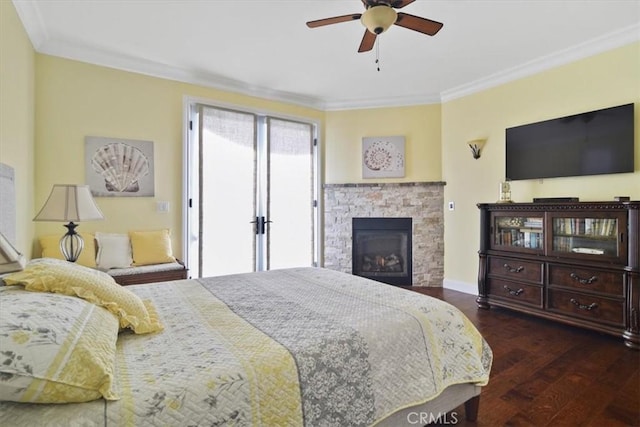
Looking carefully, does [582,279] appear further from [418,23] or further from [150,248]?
[150,248]

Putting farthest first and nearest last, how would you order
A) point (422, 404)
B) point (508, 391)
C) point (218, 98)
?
point (218, 98) < point (508, 391) < point (422, 404)

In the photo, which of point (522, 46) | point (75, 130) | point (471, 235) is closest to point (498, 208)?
point (471, 235)

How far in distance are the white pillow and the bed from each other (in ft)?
5.37

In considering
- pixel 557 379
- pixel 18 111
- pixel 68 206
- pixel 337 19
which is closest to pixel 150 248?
pixel 68 206

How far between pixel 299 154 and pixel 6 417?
421 cm

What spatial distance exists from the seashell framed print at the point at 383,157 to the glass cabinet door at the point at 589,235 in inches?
83.1

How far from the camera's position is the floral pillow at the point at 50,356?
0.79m

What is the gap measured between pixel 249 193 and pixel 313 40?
202cm

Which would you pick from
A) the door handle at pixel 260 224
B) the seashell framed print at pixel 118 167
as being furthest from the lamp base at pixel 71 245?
the door handle at pixel 260 224

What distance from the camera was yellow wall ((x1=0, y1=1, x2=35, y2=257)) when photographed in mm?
2211

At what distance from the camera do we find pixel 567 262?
2.97 metres

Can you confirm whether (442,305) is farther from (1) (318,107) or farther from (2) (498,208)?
(1) (318,107)

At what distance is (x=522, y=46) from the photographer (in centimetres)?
322

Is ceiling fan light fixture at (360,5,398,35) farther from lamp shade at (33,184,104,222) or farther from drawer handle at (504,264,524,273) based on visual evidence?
drawer handle at (504,264,524,273)
